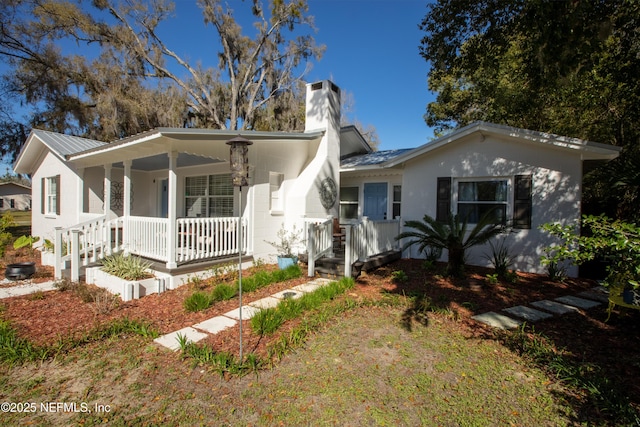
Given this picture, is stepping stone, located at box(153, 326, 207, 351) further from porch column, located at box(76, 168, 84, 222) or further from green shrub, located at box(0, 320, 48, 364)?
porch column, located at box(76, 168, 84, 222)

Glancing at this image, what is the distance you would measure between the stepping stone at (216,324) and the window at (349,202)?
7.30 m

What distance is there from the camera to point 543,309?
525 centimetres

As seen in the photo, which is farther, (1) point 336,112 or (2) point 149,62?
(2) point 149,62

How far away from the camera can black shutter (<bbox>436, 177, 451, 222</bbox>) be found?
8.94 m

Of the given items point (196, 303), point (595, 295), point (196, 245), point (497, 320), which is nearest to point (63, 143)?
point (196, 245)

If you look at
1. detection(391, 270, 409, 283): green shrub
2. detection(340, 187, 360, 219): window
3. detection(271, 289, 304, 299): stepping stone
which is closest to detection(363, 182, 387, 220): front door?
detection(340, 187, 360, 219): window

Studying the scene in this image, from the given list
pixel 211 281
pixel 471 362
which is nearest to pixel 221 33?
pixel 211 281

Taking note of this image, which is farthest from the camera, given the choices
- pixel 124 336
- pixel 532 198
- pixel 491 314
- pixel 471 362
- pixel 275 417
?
pixel 532 198

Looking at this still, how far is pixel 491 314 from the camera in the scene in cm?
502

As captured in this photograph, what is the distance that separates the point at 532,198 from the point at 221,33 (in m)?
22.7

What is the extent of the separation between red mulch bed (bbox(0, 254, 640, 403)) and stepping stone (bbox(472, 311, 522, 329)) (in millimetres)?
152

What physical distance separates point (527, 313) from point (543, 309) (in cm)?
45

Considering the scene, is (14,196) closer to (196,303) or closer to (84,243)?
(84,243)

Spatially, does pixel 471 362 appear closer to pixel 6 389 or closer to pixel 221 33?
pixel 6 389
